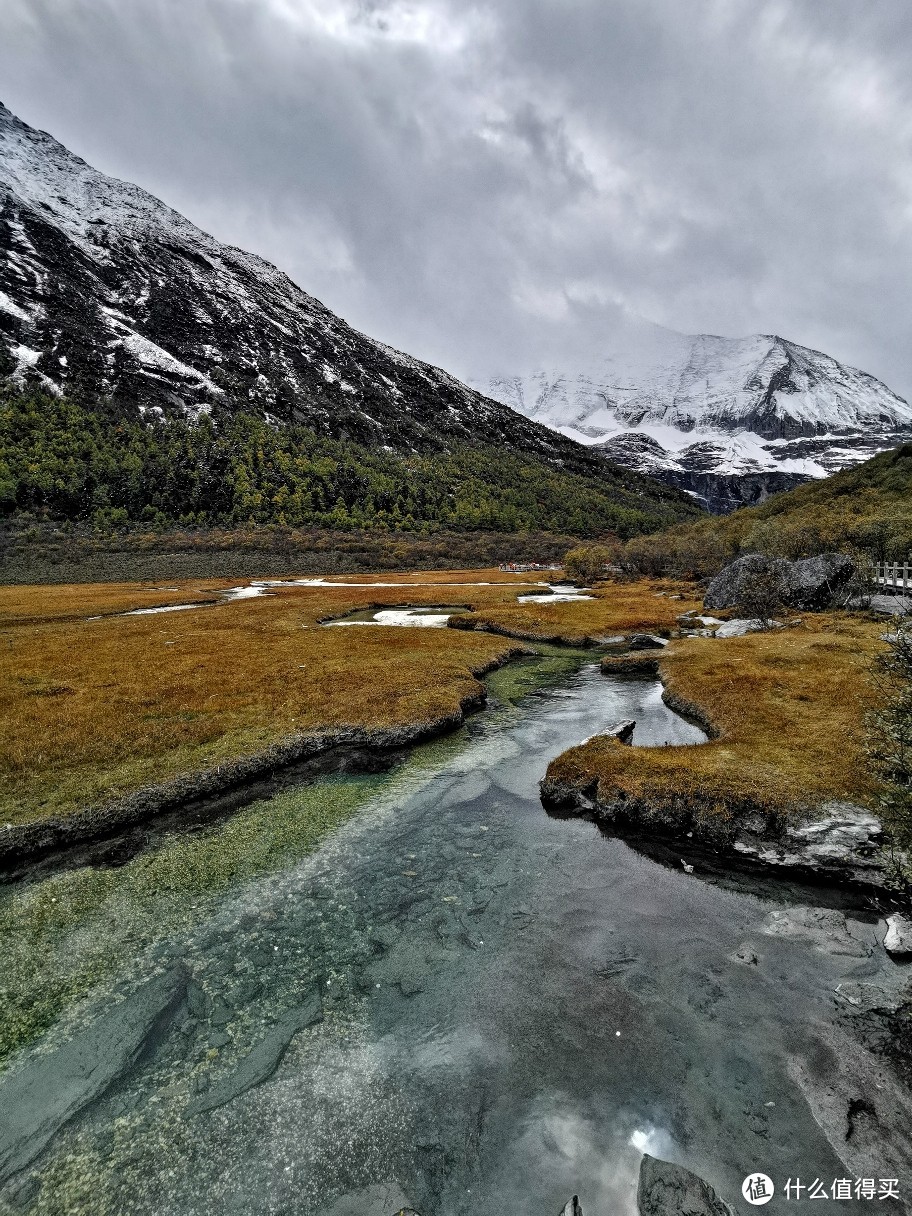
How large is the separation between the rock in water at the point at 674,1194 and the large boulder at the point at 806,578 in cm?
5905

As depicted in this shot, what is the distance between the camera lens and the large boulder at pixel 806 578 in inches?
2500

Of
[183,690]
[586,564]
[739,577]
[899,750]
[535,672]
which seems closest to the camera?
[899,750]

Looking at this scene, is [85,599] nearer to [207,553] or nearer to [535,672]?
[207,553]

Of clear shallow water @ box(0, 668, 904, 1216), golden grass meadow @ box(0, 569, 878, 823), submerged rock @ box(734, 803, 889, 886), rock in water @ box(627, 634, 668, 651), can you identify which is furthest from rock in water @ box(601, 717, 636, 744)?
rock in water @ box(627, 634, 668, 651)

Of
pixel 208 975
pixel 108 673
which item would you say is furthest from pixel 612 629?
pixel 208 975

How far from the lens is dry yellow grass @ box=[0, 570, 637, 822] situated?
23.7m

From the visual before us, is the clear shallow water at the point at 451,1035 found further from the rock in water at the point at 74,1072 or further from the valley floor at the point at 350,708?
the valley floor at the point at 350,708

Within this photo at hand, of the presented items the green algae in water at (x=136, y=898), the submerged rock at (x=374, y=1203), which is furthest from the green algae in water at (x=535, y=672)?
the submerged rock at (x=374, y=1203)

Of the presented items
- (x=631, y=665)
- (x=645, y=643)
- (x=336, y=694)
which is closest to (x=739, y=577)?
(x=645, y=643)

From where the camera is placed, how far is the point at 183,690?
33.6 meters

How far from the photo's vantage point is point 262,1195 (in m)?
8.98

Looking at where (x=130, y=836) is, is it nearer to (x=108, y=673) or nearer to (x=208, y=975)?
(x=208, y=975)

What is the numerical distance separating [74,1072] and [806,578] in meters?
75.5

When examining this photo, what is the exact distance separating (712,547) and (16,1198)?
13338 centimetres
